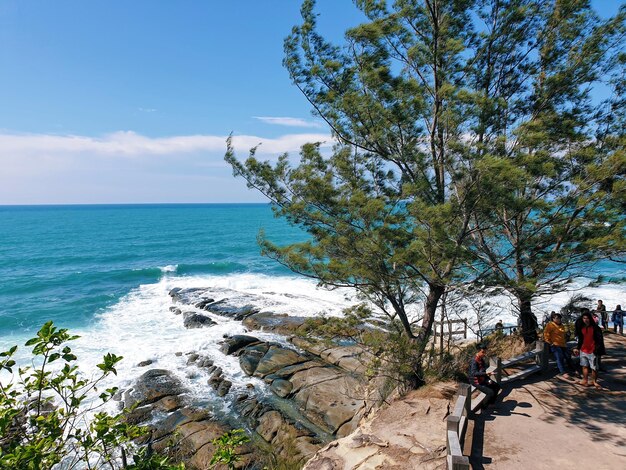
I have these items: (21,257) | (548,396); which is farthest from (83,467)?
(21,257)

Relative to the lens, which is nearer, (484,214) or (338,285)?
(484,214)

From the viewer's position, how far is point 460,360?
39.1 ft

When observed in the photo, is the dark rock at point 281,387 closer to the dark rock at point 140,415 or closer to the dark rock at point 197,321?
the dark rock at point 140,415

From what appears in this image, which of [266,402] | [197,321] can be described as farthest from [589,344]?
[197,321]

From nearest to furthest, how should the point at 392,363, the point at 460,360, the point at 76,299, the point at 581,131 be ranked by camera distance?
the point at 581,131 → the point at 392,363 → the point at 460,360 → the point at 76,299

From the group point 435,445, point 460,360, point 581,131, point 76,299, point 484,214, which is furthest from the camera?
point 76,299

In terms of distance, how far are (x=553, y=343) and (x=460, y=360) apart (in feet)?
8.38

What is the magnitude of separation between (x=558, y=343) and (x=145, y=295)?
106 ft

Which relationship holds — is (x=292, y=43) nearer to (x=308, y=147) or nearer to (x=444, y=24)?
(x=308, y=147)

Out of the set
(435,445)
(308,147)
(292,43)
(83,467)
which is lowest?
(83,467)

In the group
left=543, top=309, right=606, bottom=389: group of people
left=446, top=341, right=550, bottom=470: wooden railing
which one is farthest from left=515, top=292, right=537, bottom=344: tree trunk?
left=543, top=309, right=606, bottom=389: group of people

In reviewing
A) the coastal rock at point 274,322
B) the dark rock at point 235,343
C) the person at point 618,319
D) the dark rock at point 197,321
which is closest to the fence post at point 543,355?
the person at point 618,319

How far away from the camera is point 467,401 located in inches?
318

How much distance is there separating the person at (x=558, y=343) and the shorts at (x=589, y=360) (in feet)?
2.22
